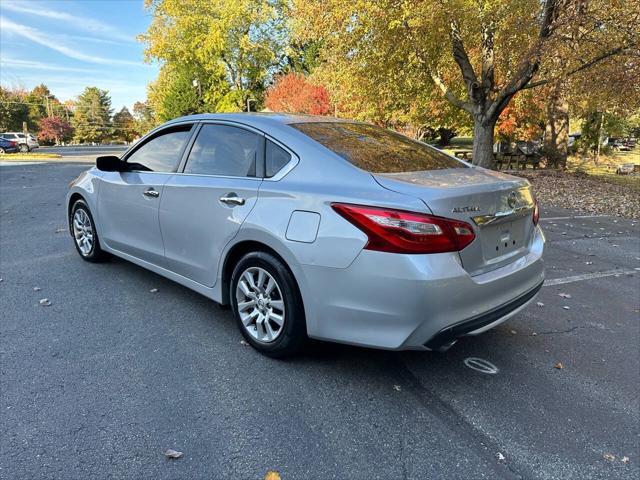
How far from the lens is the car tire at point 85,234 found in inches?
191

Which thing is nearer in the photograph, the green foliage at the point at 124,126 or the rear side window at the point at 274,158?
the rear side window at the point at 274,158

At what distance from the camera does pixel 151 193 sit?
3.83 m

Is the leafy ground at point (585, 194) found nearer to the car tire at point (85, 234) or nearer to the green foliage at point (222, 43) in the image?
the car tire at point (85, 234)

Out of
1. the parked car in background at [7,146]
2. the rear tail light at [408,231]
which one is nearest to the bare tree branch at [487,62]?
the rear tail light at [408,231]

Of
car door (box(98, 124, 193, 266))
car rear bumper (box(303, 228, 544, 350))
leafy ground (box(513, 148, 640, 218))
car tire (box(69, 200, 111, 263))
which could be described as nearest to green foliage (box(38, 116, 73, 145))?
leafy ground (box(513, 148, 640, 218))

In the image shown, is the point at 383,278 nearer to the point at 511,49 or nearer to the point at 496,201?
the point at 496,201

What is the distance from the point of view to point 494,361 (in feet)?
10.3

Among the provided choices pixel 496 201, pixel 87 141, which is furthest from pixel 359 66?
pixel 87 141

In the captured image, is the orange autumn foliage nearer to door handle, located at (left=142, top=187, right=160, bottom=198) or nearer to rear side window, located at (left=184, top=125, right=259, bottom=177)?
door handle, located at (left=142, top=187, right=160, bottom=198)

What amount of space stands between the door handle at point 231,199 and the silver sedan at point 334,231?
0.03 feet

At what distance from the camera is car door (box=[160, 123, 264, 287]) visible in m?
3.12

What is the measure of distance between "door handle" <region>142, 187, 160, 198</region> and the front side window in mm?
188

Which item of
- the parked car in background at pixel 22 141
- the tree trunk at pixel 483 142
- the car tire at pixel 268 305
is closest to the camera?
the car tire at pixel 268 305

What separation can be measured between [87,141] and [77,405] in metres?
87.3
